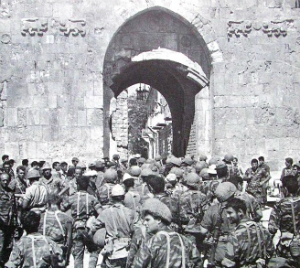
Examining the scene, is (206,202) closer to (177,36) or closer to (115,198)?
(115,198)

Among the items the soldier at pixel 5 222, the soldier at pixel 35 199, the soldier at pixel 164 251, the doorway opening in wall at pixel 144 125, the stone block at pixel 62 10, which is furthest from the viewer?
the doorway opening in wall at pixel 144 125

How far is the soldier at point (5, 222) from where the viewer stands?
7.08 metres

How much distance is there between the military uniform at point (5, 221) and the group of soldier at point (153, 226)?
0.01 metres

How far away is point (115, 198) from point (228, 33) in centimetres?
936

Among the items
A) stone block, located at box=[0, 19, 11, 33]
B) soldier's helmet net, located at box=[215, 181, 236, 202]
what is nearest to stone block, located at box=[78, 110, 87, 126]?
stone block, located at box=[0, 19, 11, 33]

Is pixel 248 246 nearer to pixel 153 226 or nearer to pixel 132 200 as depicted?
pixel 153 226

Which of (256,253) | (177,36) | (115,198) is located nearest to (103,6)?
(177,36)

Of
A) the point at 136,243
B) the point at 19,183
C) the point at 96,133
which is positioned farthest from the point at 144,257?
the point at 96,133

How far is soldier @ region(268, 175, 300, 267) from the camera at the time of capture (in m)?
5.36

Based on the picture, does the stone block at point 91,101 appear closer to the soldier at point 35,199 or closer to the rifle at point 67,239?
the soldier at point 35,199

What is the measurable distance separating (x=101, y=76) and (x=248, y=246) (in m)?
9.55

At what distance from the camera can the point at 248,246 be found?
450 cm

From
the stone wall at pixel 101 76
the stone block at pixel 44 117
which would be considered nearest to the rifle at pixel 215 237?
the stone wall at pixel 101 76

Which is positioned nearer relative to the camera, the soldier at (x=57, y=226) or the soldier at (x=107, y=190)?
the soldier at (x=57, y=226)
